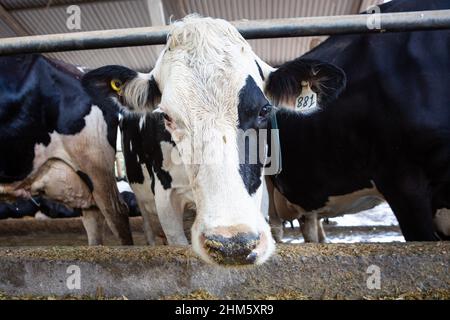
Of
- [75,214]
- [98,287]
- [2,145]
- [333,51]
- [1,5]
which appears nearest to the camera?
[98,287]

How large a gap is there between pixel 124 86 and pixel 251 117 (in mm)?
820

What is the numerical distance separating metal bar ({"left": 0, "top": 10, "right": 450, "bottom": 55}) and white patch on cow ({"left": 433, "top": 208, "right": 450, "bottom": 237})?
1065 mm

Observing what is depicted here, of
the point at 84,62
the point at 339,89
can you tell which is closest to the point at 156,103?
the point at 339,89

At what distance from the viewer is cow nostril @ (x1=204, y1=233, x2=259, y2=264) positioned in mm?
1371

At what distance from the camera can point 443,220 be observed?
252cm

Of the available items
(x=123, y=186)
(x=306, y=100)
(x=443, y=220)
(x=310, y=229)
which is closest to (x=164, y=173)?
(x=306, y=100)

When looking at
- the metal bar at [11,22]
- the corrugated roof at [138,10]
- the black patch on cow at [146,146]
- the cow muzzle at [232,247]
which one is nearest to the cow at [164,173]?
the black patch on cow at [146,146]

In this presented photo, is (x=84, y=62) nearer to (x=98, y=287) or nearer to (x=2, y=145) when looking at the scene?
(x=2, y=145)

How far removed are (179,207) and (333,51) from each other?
1432 millimetres

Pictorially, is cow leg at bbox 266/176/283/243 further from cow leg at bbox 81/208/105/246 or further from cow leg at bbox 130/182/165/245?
cow leg at bbox 81/208/105/246

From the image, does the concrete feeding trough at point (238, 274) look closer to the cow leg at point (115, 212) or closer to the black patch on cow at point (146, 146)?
the black patch on cow at point (146, 146)

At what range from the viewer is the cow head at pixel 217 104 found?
1444 millimetres

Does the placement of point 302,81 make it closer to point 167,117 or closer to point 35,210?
point 167,117

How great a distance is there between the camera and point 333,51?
2850mm
